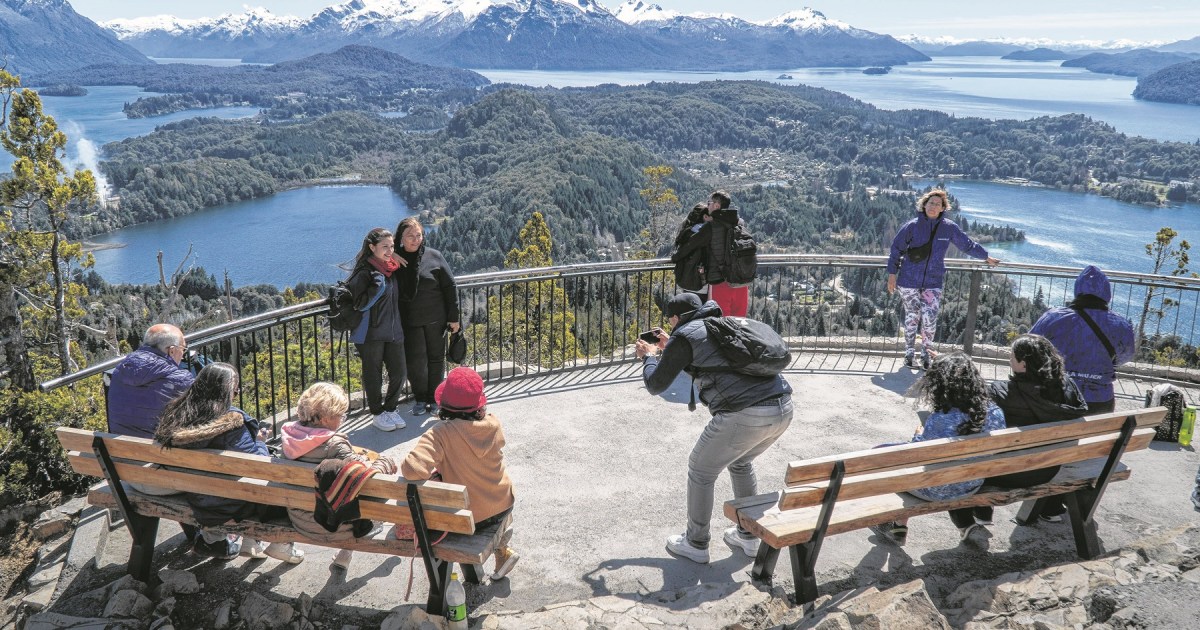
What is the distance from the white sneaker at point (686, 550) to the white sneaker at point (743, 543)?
0.69 feet

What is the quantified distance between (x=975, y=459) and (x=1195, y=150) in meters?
233

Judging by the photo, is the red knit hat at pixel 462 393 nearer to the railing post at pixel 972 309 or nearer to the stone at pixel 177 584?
the stone at pixel 177 584

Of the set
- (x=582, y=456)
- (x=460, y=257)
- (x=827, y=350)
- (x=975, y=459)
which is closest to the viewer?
(x=975, y=459)

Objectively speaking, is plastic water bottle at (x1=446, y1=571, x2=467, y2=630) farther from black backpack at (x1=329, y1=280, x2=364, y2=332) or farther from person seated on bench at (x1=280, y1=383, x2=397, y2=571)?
black backpack at (x1=329, y1=280, x2=364, y2=332)

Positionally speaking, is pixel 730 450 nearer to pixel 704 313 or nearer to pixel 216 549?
pixel 704 313

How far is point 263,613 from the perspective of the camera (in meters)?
3.76

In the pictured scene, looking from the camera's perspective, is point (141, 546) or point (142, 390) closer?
point (141, 546)

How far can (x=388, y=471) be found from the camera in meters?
3.91

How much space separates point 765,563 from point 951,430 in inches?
48.3

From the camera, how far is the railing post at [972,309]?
27.7 ft

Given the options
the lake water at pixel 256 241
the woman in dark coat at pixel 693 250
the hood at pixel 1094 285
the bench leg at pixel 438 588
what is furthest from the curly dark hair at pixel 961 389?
the lake water at pixel 256 241

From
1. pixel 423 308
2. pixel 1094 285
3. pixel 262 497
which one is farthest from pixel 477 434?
pixel 1094 285

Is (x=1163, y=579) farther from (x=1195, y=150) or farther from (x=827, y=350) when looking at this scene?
(x=1195, y=150)

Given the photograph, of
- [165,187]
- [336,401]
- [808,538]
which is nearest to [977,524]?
[808,538]
